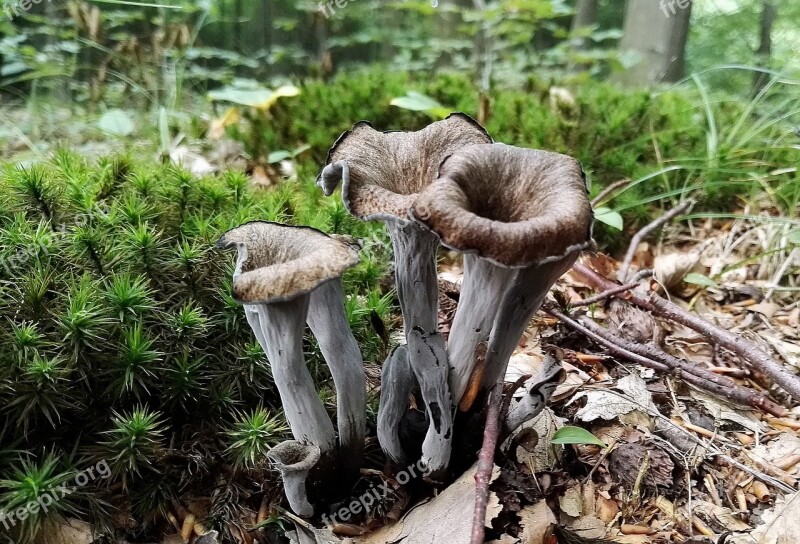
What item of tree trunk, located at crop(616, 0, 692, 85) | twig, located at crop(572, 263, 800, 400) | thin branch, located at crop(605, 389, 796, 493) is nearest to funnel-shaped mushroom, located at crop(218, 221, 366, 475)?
thin branch, located at crop(605, 389, 796, 493)

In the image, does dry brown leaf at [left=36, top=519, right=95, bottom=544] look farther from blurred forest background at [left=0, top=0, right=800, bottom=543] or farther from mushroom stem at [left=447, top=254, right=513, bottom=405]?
mushroom stem at [left=447, top=254, right=513, bottom=405]

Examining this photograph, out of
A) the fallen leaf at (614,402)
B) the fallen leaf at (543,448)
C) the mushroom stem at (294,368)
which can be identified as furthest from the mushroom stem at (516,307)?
the fallen leaf at (614,402)

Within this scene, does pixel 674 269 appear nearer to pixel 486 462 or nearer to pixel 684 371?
pixel 684 371

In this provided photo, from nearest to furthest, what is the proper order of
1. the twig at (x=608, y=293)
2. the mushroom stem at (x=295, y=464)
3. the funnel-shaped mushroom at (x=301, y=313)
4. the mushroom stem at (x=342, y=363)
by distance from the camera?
the funnel-shaped mushroom at (x=301, y=313) < the mushroom stem at (x=295, y=464) < the mushroom stem at (x=342, y=363) < the twig at (x=608, y=293)

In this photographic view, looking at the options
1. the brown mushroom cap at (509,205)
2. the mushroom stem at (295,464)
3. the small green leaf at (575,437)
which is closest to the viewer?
the brown mushroom cap at (509,205)

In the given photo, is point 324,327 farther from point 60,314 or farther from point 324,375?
point 60,314

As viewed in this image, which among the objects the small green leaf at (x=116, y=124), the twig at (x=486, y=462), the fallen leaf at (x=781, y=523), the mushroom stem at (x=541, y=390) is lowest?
the fallen leaf at (x=781, y=523)

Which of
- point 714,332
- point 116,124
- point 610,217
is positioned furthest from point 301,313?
point 116,124

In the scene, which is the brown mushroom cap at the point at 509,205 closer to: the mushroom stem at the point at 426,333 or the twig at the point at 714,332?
the mushroom stem at the point at 426,333
